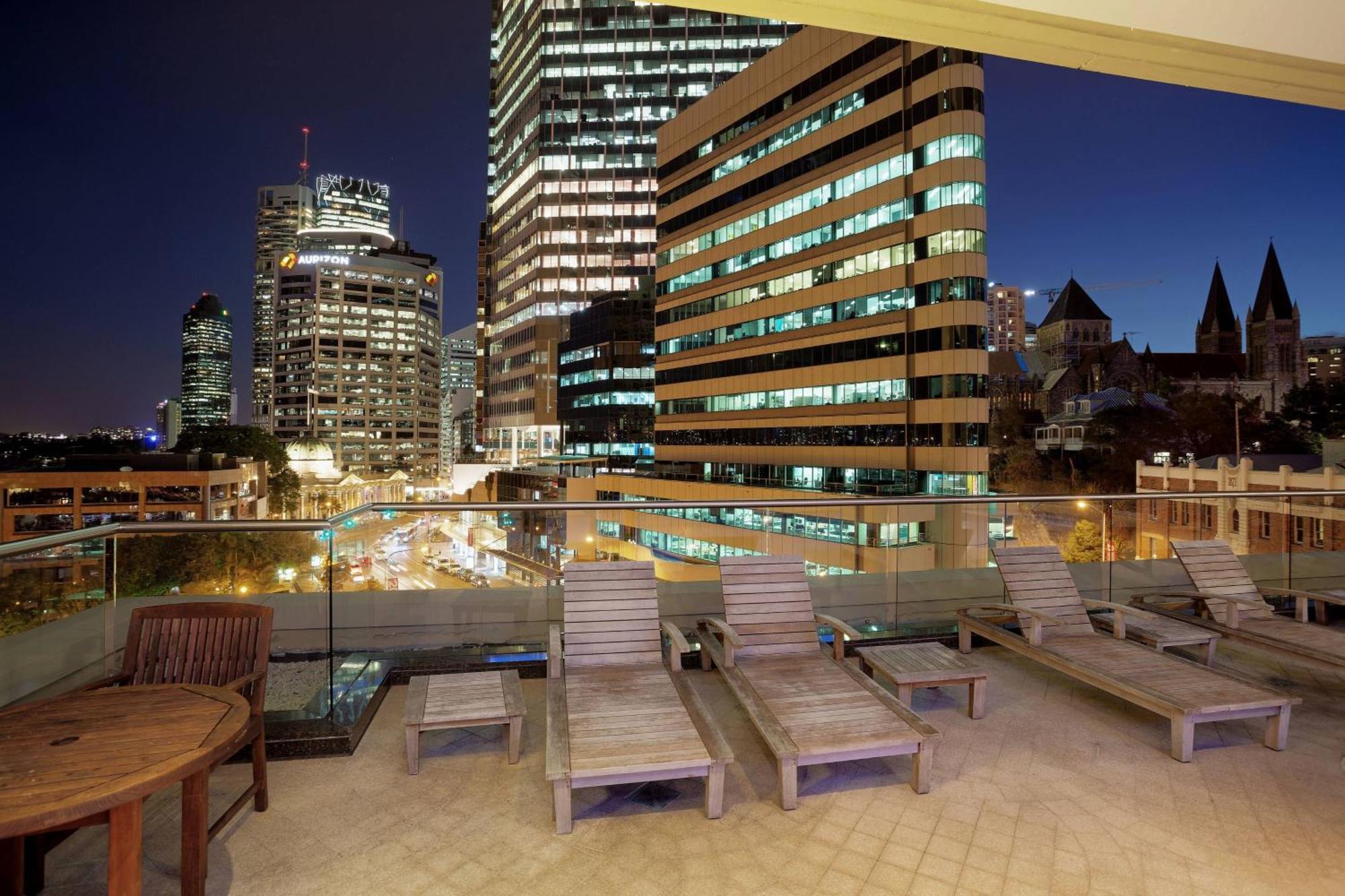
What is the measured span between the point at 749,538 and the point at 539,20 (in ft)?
370

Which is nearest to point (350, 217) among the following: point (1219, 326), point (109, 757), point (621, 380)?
point (621, 380)

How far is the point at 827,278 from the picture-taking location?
176ft

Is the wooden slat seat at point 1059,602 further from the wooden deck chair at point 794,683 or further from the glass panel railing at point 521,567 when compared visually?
the wooden deck chair at point 794,683

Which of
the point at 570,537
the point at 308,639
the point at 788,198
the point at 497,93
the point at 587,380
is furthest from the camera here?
the point at 497,93

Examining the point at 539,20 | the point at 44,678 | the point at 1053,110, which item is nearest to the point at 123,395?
the point at 539,20

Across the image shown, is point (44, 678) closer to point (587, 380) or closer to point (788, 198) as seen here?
point (788, 198)

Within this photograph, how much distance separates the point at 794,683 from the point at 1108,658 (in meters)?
2.55

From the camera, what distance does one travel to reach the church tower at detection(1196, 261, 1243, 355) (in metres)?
125

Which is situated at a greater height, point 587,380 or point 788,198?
point 788,198

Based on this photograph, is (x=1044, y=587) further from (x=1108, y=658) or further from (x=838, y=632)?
(x=838, y=632)

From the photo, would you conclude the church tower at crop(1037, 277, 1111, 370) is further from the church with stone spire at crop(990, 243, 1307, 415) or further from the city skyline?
the city skyline

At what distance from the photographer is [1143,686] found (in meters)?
4.44

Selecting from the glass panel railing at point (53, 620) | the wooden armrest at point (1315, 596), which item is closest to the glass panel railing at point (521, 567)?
the glass panel railing at point (53, 620)

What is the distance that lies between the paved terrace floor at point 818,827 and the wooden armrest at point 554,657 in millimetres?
512
